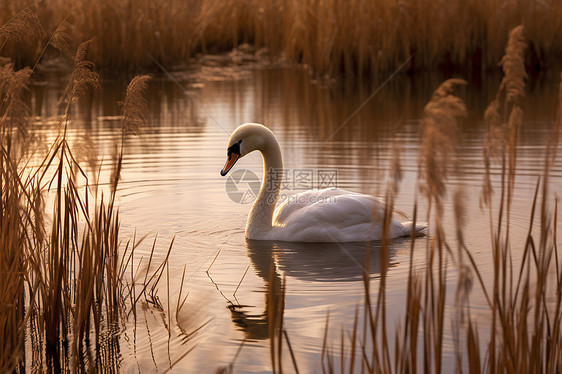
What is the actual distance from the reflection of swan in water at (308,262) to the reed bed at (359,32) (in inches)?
374

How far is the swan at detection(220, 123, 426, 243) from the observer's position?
6.49 meters

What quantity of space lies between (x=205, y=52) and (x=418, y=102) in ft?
26.4

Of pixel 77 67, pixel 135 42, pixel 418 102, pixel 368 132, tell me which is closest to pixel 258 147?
pixel 77 67

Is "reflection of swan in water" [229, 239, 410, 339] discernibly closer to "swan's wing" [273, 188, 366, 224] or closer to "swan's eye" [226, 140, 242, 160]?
"swan's wing" [273, 188, 366, 224]

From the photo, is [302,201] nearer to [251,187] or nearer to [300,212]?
[300,212]

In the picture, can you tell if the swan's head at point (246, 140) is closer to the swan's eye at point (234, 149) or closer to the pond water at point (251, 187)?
the swan's eye at point (234, 149)

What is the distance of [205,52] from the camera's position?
19.8 meters

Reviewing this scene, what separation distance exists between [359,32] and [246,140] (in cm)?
916

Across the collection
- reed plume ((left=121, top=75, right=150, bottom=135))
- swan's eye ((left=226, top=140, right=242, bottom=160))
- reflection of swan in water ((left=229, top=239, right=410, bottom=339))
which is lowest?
reflection of swan in water ((left=229, top=239, right=410, bottom=339))

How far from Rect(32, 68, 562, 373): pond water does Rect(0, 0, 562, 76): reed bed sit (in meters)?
0.62

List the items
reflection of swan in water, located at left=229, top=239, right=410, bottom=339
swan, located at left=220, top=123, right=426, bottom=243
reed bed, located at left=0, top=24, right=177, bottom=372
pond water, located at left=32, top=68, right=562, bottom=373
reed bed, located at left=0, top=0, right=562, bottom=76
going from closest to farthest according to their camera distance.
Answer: reed bed, located at left=0, top=24, right=177, bottom=372, pond water, located at left=32, top=68, right=562, bottom=373, reflection of swan in water, located at left=229, top=239, right=410, bottom=339, swan, located at left=220, top=123, right=426, bottom=243, reed bed, located at left=0, top=0, right=562, bottom=76

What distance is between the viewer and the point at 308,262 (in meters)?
5.94

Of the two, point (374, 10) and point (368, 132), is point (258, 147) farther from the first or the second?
point (374, 10)

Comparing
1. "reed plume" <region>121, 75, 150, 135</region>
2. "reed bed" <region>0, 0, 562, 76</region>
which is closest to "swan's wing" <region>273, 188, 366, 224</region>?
"reed plume" <region>121, 75, 150, 135</region>
